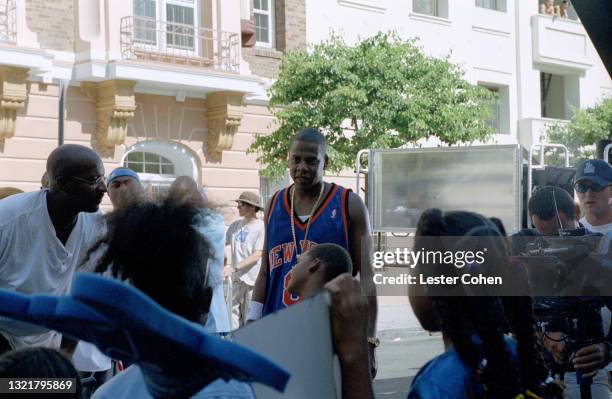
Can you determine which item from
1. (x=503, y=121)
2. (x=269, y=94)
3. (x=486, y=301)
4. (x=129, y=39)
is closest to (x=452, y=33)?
(x=503, y=121)

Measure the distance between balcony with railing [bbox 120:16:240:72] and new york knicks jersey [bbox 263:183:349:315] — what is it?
13293mm

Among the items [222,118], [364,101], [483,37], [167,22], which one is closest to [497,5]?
[483,37]

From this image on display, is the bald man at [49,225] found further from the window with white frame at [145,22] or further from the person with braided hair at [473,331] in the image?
the window with white frame at [145,22]

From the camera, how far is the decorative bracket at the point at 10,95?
53.9ft

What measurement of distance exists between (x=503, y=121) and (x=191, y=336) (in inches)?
955

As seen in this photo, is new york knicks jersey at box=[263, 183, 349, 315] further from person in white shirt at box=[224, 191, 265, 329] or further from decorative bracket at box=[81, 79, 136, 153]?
decorative bracket at box=[81, 79, 136, 153]

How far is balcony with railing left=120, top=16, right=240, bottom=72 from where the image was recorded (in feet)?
59.4

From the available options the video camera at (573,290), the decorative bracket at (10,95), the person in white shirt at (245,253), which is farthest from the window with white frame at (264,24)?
the video camera at (573,290)

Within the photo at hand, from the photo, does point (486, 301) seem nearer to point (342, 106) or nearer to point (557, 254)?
point (557, 254)

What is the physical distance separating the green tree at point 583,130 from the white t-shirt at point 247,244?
13375 millimetres

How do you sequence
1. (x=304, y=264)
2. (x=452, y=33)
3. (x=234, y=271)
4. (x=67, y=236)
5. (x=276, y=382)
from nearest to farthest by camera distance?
(x=276, y=382)
(x=304, y=264)
(x=67, y=236)
(x=234, y=271)
(x=452, y=33)

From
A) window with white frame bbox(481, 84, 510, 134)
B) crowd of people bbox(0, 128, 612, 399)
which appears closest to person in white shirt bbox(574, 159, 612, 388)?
crowd of people bbox(0, 128, 612, 399)

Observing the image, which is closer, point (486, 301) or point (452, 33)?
point (486, 301)

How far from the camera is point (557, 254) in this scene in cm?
324
